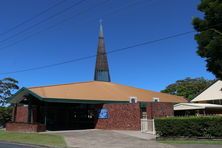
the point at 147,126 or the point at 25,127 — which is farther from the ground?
the point at 147,126

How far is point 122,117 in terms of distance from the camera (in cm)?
3262

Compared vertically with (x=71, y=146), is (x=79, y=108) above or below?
above

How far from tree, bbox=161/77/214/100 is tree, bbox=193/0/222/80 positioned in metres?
45.8

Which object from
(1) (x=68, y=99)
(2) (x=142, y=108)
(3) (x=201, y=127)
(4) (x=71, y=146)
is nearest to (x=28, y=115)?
(1) (x=68, y=99)

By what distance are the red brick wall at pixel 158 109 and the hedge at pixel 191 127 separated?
7.97 meters

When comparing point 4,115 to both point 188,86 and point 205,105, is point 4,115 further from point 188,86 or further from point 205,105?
point 188,86

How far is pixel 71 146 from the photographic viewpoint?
66.8 ft

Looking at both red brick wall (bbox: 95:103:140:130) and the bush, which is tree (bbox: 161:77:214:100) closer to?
the bush

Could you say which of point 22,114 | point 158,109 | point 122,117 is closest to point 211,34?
point 158,109

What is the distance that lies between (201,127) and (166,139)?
7.83 feet

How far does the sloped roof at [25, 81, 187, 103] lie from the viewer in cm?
3338

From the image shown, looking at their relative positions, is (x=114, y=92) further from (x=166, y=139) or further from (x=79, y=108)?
(x=166, y=139)

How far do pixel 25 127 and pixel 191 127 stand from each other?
16362mm

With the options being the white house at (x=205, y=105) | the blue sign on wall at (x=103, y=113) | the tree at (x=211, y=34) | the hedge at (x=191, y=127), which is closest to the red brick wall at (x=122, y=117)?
the blue sign on wall at (x=103, y=113)
